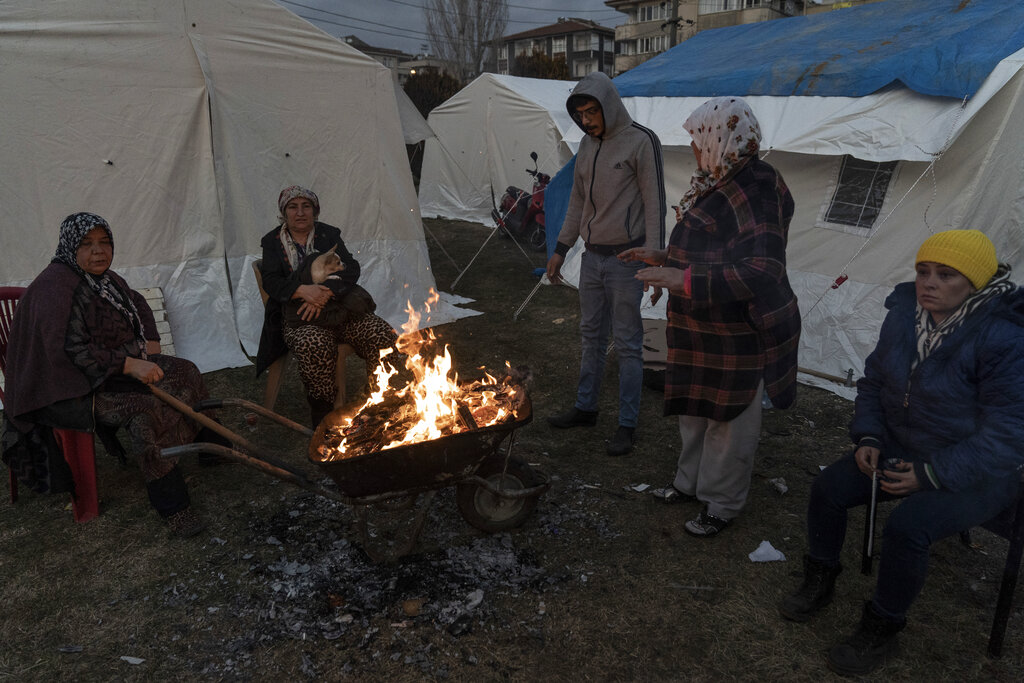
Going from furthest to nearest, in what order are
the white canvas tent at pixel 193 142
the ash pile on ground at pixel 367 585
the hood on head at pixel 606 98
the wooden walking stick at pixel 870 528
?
1. the white canvas tent at pixel 193 142
2. the hood on head at pixel 606 98
3. the ash pile on ground at pixel 367 585
4. the wooden walking stick at pixel 870 528

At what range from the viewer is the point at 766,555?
313cm

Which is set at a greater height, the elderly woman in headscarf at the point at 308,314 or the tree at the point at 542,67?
the tree at the point at 542,67

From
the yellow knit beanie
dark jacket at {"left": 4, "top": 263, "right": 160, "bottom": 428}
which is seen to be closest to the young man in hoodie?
the yellow knit beanie

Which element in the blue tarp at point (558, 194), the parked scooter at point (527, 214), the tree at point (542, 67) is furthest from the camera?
the tree at point (542, 67)

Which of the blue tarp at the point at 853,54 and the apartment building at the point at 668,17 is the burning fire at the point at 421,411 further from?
the apartment building at the point at 668,17

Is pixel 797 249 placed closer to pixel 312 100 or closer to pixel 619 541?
pixel 619 541

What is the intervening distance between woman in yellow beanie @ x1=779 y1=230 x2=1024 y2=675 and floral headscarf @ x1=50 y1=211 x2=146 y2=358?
3.71 metres

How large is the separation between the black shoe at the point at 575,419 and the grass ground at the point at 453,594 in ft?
1.68

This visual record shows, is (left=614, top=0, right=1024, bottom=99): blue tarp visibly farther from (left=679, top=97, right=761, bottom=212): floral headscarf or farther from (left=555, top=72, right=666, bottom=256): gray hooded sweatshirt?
(left=679, top=97, right=761, bottom=212): floral headscarf

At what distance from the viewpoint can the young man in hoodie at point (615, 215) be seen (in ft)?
12.5

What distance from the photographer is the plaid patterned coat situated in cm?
274

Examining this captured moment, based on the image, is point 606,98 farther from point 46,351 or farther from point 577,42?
point 577,42

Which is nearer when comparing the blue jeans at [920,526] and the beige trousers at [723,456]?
the blue jeans at [920,526]

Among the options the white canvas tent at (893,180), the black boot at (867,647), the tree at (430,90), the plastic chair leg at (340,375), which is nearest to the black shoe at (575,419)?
the plastic chair leg at (340,375)
